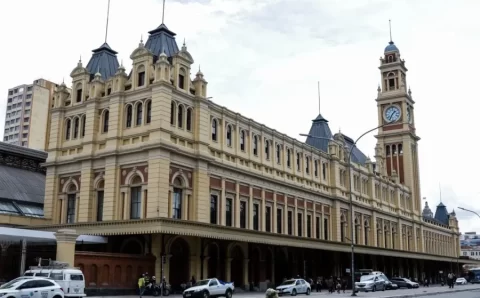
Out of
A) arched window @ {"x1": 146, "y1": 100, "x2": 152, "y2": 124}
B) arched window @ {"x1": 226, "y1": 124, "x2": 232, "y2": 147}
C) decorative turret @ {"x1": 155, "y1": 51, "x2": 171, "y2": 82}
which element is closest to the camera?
decorative turret @ {"x1": 155, "y1": 51, "x2": 171, "y2": 82}

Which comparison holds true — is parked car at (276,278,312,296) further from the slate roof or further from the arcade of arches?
the slate roof

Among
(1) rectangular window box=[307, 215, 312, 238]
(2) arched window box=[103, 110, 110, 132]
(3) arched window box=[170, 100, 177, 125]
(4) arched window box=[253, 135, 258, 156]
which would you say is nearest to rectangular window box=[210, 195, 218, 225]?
(3) arched window box=[170, 100, 177, 125]

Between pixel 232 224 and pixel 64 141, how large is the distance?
53.1 feet

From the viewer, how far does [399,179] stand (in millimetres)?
91688

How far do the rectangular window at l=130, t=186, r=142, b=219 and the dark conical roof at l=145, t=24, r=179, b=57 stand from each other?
11230 mm

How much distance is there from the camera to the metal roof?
49.2 metres

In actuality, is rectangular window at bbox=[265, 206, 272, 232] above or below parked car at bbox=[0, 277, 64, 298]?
above

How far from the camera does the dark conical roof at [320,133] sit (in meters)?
Answer: 71.8

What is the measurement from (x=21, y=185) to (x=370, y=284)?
3272 cm

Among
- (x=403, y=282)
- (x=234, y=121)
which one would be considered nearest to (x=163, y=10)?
(x=234, y=121)

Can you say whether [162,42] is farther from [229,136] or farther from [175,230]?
[175,230]

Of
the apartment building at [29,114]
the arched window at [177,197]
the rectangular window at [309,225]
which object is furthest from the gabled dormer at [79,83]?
the apartment building at [29,114]

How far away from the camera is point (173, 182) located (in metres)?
43.3

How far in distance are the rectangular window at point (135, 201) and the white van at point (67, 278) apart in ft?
36.7
